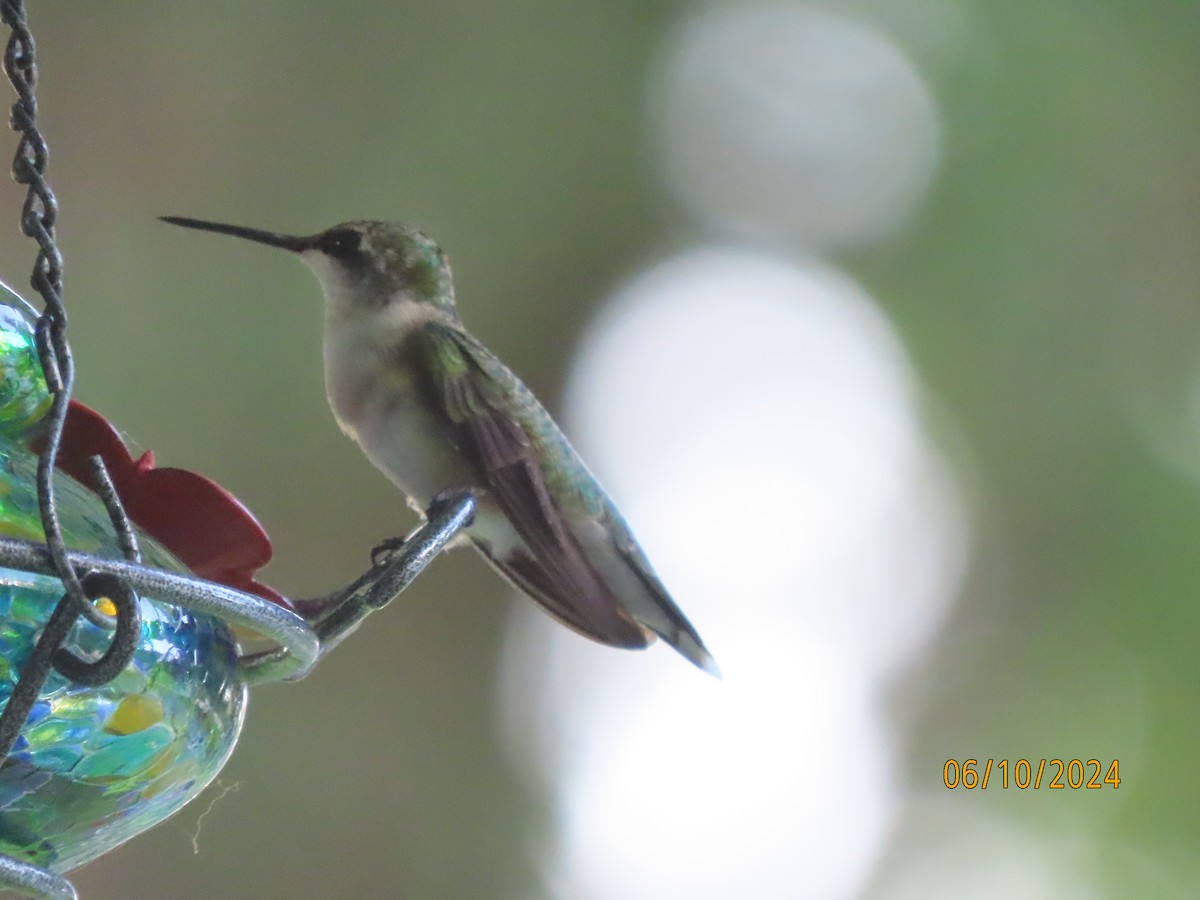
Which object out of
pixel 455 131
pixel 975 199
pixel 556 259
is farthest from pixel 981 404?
pixel 455 131

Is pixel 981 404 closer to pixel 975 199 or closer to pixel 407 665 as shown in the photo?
pixel 975 199

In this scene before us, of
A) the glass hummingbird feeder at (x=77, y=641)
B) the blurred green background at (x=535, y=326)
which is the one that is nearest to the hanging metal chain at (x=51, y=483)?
the glass hummingbird feeder at (x=77, y=641)

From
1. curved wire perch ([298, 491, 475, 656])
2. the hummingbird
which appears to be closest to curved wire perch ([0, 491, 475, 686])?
curved wire perch ([298, 491, 475, 656])
